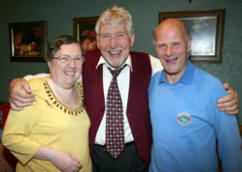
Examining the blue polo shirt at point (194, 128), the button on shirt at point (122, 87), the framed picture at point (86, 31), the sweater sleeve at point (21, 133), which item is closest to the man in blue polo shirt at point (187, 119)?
the blue polo shirt at point (194, 128)

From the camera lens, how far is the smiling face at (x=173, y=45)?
1.34 m

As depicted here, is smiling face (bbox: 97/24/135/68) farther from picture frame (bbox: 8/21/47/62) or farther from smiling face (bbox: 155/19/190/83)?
picture frame (bbox: 8/21/47/62)

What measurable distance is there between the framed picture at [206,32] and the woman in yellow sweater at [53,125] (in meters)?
1.91

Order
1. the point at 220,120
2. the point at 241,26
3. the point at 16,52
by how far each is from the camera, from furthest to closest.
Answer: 1. the point at 16,52
2. the point at 241,26
3. the point at 220,120

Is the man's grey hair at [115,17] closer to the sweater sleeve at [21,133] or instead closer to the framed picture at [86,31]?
the sweater sleeve at [21,133]

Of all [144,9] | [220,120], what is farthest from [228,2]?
[220,120]

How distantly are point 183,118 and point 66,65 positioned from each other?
0.85m

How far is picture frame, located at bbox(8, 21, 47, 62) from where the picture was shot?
11.8 ft

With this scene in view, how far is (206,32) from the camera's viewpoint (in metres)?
2.71

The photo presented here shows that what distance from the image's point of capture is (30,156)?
129 cm

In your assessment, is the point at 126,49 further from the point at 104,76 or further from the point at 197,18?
the point at 197,18

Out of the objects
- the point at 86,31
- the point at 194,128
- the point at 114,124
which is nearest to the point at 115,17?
the point at 114,124

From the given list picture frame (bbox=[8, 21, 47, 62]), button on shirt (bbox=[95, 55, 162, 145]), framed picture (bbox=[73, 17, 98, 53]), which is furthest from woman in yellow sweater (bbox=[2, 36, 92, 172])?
picture frame (bbox=[8, 21, 47, 62])

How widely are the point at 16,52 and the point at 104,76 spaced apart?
113 inches
